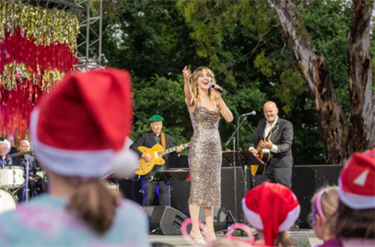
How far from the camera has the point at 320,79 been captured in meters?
12.8

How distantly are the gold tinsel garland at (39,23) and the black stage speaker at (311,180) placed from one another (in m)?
7.55

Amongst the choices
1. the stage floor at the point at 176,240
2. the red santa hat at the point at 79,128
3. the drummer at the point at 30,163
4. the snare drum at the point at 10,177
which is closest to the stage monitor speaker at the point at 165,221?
the stage floor at the point at 176,240

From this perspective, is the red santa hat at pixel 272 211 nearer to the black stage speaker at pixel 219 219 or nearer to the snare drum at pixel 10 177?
the black stage speaker at pixel 219 219

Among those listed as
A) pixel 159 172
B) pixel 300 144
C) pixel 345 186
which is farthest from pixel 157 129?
pixel 300 144

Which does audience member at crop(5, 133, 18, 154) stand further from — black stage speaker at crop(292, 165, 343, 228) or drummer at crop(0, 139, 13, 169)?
black stage speaker at crop(292, 165, 343, 228)

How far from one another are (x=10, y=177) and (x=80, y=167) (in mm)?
9665

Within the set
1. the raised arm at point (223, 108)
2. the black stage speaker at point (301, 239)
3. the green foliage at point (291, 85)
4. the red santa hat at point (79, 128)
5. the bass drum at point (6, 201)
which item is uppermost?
the green foliage at point (291, 85)

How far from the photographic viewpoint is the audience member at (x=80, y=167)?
123 cm

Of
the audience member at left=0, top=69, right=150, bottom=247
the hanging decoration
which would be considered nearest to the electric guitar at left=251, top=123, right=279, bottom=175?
the audience member at left=0, top=69, right=150, bottom=247

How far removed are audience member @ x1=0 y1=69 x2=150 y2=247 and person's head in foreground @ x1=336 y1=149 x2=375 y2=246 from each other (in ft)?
2.51

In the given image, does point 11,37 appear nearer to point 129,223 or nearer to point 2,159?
point 2,159

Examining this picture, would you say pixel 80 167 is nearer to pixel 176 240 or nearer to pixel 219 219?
pixel 176 240

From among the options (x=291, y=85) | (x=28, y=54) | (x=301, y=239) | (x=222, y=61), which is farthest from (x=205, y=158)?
(x=222, y=61)

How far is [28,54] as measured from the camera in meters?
13.8
